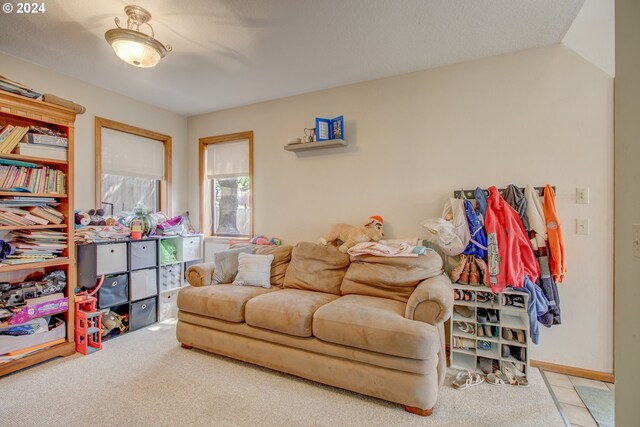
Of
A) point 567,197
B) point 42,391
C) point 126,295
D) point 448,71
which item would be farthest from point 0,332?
point 567,197

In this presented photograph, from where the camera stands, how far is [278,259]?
125 inches

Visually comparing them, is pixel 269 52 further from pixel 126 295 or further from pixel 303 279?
pixel 126 295

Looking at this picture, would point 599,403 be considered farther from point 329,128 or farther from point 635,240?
point 329,128

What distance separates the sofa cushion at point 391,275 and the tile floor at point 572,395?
1115 millimetres

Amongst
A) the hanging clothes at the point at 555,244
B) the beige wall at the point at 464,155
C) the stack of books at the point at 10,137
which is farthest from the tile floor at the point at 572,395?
the stack of books at the point at 10,137

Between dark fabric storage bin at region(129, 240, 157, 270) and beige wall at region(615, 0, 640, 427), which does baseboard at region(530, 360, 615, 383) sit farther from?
dark fabric storage bin at region(129, 240, 157, 270)

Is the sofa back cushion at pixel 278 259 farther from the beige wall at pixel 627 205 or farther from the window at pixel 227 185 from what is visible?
the beige wall at pixel 627 205

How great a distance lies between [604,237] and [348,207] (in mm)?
2116


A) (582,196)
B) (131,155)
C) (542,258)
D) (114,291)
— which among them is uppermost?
(131,155)

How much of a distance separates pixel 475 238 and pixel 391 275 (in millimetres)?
750

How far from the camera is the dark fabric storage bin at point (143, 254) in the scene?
10.4 feet

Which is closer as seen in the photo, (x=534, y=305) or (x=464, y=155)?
(x=534, y=305)

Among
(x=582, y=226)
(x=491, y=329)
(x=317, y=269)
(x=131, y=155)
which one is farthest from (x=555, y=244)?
(x=131, y=155)

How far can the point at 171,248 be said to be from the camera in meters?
3.79
